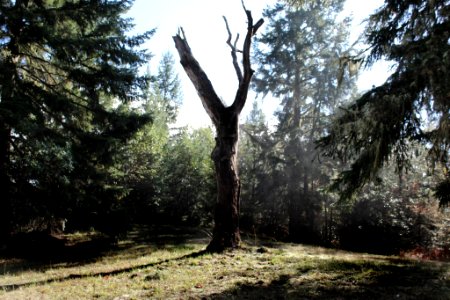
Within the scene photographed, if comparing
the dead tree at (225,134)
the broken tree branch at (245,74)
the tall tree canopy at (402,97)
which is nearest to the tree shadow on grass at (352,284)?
the tall tree canopy at (402,97)

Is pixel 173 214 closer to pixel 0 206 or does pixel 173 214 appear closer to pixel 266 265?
pixel 0 206

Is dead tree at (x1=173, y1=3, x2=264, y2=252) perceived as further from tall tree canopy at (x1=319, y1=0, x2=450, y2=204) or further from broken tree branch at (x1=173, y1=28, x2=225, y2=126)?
tall tree canopy at (x1=319, y1=0, x2=450, y2=204)

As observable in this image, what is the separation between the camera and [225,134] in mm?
9047

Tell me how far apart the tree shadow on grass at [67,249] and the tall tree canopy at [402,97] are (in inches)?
303

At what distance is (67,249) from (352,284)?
37.5 feet

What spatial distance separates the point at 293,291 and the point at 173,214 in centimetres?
1913

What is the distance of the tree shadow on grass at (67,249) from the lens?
34.7 feet

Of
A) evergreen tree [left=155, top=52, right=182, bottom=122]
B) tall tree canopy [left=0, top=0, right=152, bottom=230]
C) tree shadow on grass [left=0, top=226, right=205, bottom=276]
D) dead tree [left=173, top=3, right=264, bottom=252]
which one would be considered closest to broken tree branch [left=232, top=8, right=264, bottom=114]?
dead tree [left=173, top=3, right=264, bottom=252]

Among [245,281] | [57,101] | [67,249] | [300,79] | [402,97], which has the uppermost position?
[300,79]

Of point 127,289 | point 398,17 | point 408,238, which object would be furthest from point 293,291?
point 408,238

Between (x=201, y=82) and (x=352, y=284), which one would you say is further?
(x=201, y=82)

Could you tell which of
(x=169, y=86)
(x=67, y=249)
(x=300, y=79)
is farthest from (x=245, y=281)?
(x=169, y=86)

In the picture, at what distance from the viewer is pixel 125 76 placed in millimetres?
12703

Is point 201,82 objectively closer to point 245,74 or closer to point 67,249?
point 245,74
